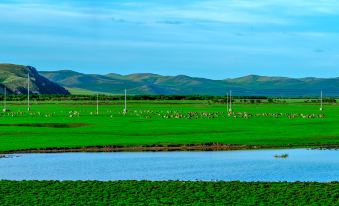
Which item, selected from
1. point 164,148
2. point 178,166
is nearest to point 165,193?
point 178,166

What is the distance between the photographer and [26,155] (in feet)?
149

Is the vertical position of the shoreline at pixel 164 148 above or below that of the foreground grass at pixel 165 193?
above

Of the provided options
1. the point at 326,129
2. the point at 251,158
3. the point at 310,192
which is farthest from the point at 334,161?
the point at 326,129

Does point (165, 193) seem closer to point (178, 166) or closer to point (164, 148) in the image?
point (178, 166)

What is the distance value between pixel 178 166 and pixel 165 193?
11145 mm

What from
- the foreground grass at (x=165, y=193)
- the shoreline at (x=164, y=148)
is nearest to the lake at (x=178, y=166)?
the shoreline at (x=164, y=148)

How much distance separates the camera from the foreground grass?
25.6 meters

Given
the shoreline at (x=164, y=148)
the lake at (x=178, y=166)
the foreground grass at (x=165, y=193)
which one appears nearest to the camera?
the foreground grass at (x=165, y=193)

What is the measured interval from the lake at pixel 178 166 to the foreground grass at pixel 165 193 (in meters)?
3.74

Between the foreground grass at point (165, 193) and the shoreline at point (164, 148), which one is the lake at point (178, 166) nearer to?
the shoreline at point (164, 148)

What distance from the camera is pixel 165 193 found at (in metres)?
27.5

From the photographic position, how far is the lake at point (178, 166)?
34.3m

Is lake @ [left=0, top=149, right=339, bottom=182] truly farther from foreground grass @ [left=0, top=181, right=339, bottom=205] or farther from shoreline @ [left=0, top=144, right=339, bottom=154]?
foreground grass @ [left=0, top=181, right=339, bottom=205]

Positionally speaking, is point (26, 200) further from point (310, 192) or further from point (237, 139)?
point (237, 139)
